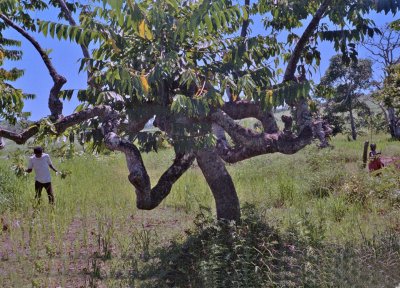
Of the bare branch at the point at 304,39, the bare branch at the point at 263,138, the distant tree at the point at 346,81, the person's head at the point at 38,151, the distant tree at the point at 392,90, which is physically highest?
the distant tree at the point at 346,81

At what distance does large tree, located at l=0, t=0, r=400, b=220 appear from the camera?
4.16 metres

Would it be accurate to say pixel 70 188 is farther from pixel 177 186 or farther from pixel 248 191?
pixel 248 191

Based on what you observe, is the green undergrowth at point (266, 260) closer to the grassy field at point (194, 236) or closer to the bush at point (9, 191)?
the grassy field at point (194, 236)

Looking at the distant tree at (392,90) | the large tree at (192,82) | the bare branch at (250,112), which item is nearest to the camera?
the large tree at (192,82)

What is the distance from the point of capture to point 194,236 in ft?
18.7

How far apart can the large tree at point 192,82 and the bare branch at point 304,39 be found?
0.01m

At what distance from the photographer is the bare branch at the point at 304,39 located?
15.3 ft

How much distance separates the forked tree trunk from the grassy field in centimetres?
26

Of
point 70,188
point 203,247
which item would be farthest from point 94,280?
point 70,188

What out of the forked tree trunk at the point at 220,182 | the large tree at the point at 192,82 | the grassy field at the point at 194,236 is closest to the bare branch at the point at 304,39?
the large tree at the point at 192,82

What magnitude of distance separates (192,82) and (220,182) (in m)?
1.50

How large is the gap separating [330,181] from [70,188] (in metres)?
6.13

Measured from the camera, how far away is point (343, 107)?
32.5 metres

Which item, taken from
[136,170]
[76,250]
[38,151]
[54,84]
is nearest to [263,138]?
[136,170]
